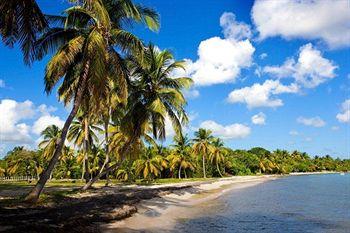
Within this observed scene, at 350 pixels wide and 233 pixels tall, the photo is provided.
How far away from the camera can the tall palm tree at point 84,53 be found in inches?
705

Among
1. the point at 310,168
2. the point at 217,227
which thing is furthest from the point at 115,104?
the point at 310,168

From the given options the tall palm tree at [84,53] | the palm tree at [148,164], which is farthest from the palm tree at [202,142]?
the tall palm tree at [84,53]

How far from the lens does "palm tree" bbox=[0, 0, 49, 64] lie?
12008 mm

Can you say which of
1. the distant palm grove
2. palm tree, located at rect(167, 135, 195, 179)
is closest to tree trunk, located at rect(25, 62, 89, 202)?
the distant palm grove

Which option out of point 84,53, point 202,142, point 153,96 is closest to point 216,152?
point 202,142

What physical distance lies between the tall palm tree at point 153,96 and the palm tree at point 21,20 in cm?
1381

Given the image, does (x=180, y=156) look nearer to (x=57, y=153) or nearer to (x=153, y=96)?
(x=153, y=96)

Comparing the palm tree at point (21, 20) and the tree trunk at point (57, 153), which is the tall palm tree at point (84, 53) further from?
the palm tree at point (21, 20)

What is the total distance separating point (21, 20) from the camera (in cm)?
1239

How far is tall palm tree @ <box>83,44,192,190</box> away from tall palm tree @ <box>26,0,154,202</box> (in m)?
6.03

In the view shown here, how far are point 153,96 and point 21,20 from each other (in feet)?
51.2

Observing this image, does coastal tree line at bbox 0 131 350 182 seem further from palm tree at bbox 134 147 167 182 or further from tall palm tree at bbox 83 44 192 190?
tall palm tree at bbox 83 44 192 190

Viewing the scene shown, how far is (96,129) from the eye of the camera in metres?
48.6

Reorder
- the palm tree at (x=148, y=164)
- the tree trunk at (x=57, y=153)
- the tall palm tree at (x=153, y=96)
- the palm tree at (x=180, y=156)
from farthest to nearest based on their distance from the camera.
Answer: the palm tree at (x=180, y=156)
the palm tree at (x=148, y=164)
the tall palm tree at (x=153, y=96)
the tree trunk at (x=57, y=153)
